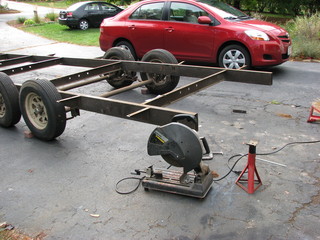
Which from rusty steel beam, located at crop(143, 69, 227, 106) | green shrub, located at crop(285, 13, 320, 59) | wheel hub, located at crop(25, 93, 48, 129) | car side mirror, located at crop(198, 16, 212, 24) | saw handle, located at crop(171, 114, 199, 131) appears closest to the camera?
saw handle, located at crop(171, 114, 199, 131)

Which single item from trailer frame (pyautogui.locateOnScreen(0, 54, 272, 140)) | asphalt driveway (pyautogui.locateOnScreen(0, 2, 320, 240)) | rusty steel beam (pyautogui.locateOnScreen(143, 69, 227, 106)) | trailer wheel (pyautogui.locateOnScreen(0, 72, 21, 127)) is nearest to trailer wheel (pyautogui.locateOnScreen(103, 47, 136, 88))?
trailer frame (pyautogui.locateOnScreen(0, 54, 272, 140))

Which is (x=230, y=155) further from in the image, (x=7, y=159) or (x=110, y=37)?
(x=110, y=37)

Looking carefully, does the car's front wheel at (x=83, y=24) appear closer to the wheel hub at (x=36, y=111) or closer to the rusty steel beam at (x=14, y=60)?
the rusty steel beam at (x=14, y=60)

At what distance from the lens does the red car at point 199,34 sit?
862 cm

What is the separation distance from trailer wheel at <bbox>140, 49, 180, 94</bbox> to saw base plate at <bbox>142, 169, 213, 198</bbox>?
327cm

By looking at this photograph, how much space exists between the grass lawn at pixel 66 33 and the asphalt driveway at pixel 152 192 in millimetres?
10228

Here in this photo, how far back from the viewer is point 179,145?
3.52 metres

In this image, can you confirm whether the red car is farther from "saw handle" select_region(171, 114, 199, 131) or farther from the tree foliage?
the tree foliage

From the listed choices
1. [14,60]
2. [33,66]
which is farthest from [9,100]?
[14,60]

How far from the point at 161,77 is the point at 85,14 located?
15.5 m

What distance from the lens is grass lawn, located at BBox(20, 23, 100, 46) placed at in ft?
54.3

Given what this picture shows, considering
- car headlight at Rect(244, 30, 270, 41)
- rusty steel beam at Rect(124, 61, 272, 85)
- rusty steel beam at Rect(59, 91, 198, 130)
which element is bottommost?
rusty steel beam at Rect(59, 91, 198, 130)

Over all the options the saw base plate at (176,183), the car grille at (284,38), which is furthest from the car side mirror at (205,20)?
the saw base plate at (176,183)

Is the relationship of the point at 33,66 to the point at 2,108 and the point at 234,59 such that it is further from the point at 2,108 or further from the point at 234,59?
the point at 234,59
